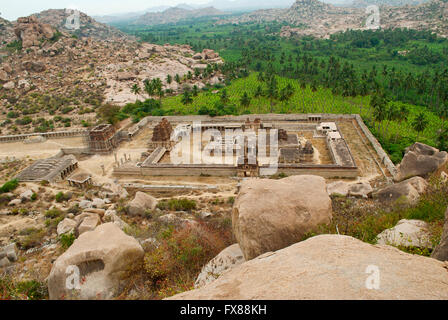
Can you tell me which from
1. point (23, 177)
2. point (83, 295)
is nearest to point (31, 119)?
point (23, 177)

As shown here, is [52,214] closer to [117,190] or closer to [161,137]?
[117,190]

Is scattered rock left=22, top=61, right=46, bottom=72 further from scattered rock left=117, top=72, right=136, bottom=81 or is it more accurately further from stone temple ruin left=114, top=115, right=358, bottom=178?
stone temple ruin left=114, top=115, right=358, bottom=178

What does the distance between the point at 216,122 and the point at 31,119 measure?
34.5 metres

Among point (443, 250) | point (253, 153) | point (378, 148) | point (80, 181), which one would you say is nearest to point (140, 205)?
point (80, 181)

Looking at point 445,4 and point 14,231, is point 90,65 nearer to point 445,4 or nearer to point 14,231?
point 14,231

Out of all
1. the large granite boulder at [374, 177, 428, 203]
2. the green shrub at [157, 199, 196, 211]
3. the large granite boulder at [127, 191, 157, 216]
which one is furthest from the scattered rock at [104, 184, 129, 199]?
the large granite boulder at [374, 177, 428, 203]

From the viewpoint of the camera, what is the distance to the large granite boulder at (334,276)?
5.34m

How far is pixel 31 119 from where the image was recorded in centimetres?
5328

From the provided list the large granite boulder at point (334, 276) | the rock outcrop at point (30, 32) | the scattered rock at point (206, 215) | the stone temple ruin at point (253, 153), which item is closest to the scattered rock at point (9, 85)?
the rock outcrop at point (30, 32)

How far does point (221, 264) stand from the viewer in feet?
35.4

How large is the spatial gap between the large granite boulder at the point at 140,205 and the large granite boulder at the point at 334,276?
59.0 feet

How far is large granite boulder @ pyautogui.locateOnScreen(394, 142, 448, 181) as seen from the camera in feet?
77.7

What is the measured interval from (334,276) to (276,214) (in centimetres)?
A: 472
